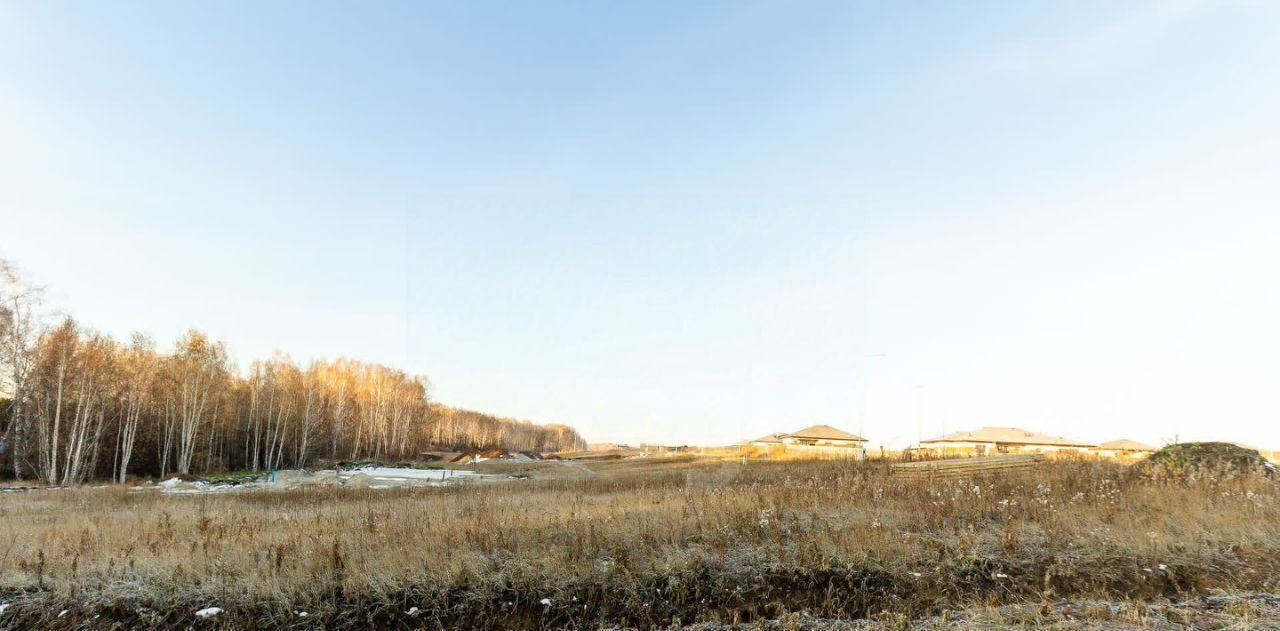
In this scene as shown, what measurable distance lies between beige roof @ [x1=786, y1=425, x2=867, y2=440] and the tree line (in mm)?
50218

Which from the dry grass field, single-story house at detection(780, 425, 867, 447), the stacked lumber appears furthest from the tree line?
single-story house at detection(780, 425, 867, 447)

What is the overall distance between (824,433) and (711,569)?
61640 mm

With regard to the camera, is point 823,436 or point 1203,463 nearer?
point 1203,463

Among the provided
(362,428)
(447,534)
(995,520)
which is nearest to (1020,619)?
(995,520)

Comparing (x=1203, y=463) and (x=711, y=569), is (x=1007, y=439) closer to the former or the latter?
(x=1203, y=463)

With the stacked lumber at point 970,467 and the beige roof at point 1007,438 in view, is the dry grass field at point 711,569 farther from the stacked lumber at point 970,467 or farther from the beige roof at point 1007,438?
the beige roof at point 1007,438

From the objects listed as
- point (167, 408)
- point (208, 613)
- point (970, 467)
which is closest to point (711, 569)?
point (208, 613)

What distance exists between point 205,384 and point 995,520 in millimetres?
53423

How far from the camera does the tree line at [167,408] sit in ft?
109

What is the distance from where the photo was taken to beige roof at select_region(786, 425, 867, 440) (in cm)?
6322

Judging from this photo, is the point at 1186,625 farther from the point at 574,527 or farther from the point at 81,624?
the point at 81,624

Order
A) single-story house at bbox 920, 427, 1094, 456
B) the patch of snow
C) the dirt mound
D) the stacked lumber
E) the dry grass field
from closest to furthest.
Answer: the dry grass field → the patch of snow → the dirt mound → the stacked lumber → single-story house at bbox 920, 427, 1094, 456

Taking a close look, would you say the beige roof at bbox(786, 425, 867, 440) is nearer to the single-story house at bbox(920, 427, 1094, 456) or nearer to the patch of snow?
the single-story house at bbox(920, 427, 1094, 456)

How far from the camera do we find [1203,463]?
10.8 meters
